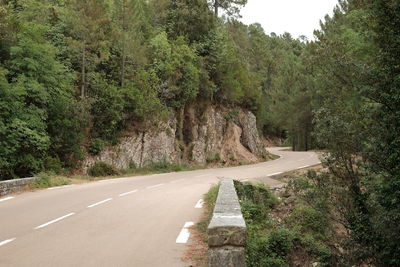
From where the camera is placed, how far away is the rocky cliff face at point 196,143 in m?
26.7

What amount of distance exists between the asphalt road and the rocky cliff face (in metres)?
10.6

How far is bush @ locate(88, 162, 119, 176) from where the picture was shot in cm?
2297

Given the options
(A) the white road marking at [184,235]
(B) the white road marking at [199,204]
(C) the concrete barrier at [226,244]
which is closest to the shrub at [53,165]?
(B) the white road marking at [199,204]

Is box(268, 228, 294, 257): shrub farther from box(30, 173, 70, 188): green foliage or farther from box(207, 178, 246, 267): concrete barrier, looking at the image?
box(30, 173, 70, 188): green foliage

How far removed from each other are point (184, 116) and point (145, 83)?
7.21 meters

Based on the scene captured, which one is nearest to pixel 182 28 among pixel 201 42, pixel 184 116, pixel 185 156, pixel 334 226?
pixel 201 42

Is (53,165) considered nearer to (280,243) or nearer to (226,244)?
(280,243)

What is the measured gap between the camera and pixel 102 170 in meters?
23.3

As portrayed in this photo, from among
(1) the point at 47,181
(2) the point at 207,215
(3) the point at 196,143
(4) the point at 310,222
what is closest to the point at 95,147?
(1) the point at 47,181

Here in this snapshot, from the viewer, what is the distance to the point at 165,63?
3144 centimetres

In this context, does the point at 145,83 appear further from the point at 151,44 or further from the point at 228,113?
the point at 228,113

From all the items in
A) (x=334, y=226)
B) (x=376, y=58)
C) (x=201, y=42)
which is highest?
(x=201, y=42)

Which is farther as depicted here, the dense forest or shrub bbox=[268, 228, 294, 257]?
the dense forest

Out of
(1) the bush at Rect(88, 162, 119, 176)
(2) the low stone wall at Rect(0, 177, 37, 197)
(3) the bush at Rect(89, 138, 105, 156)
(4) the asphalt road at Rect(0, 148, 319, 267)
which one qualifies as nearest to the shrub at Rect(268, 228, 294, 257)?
(4) the asphalt road at Rect(0, 148, 319, 267)
